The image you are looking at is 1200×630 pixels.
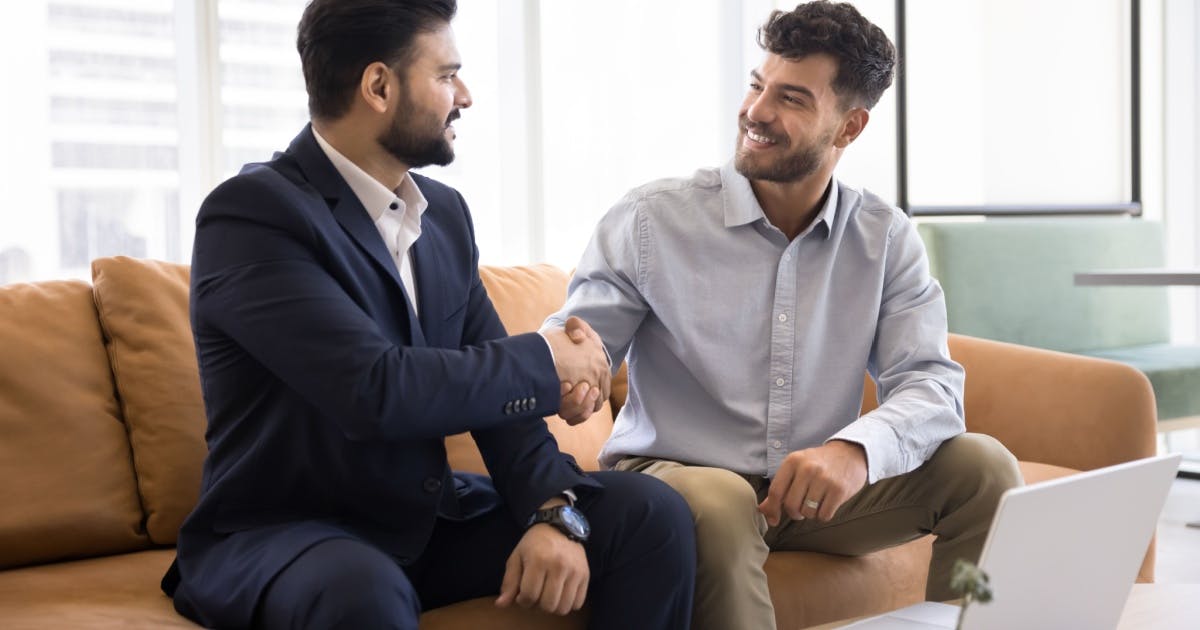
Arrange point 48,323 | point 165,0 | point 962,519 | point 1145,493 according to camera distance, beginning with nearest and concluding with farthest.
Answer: point 1145,493
point 962,519
point 48,323
point 165,0

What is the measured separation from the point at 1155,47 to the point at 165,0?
12.0ft

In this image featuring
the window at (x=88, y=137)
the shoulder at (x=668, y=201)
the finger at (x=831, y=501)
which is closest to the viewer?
the finger at (x=831, y=501)

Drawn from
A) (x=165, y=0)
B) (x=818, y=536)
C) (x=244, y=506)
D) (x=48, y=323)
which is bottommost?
(x=818, y=536)

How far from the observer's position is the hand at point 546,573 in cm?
157

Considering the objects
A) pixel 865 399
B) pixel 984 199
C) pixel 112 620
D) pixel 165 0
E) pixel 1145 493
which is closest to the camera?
pixel 1145 493

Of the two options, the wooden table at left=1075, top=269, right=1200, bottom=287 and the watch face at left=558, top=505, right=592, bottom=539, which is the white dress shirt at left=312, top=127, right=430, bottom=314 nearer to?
the watch face at left=558, top=505, right=592, bottom=539

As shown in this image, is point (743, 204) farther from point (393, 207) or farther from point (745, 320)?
point (393, 207)

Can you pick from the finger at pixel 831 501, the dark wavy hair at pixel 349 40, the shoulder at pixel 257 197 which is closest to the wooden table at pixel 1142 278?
the finger at pixel 831 501

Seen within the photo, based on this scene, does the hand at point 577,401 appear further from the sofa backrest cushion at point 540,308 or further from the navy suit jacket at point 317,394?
the sofa backrest cushion at point 540,308

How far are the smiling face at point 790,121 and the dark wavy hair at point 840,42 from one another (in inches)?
0.6

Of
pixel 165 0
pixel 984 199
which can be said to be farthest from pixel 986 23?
pixel 165 0

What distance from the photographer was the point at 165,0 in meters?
2.84

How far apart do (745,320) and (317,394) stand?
0.76 meters

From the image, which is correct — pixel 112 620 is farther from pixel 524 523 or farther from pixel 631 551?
pixel 631 551
